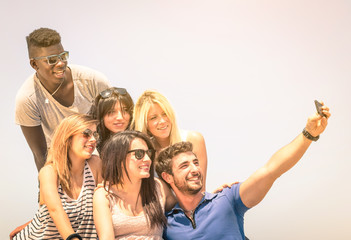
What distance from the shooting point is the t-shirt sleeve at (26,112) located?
18.8 ft

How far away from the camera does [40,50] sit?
18.0 ft

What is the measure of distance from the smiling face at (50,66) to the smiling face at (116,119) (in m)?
0.85

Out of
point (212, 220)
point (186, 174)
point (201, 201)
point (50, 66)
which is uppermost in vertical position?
point (50, 66)

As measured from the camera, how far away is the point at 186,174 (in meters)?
4.48

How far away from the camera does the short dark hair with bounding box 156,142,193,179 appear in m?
4.66

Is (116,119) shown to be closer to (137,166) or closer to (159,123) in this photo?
(159,123)

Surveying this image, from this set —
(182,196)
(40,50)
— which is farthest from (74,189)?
(40,50)

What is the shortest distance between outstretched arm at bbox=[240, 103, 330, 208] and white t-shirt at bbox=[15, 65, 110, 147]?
2343 millimetres

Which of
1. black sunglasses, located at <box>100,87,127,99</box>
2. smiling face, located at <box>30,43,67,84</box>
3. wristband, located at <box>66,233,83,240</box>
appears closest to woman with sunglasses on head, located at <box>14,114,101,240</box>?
wristband, located at <box>66,233,83,240</box>

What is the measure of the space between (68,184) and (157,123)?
1.25 meters

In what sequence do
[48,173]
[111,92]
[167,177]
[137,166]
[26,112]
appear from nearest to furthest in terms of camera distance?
1. [137,166]
2. [48,173]
3. [167,177]
4. [111,92]
5. [26,112]

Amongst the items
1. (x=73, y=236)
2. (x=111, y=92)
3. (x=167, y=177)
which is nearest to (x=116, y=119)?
(x=111, y=92)

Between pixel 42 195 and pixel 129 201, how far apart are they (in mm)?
808

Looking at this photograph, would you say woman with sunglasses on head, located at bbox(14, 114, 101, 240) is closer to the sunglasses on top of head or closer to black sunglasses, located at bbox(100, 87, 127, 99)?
black sunglasses, located at bbox(100, 87, 127, 99)
